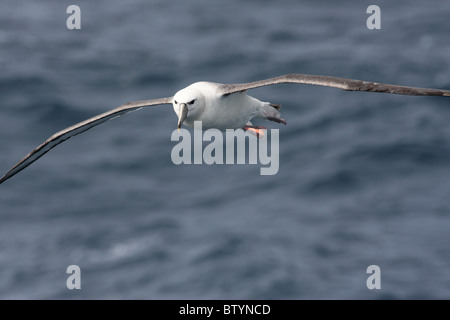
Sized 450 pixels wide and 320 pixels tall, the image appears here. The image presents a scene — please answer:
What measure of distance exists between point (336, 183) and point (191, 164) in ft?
22.0

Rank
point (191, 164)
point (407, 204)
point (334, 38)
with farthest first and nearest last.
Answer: point (334, 38), point (191, 164), point (407, 204)

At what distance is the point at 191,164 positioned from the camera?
3931 cm

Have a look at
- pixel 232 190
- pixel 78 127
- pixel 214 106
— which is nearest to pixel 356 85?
pixel 214 106

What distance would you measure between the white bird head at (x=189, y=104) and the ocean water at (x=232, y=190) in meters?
17.2

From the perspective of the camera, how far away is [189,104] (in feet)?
53.9

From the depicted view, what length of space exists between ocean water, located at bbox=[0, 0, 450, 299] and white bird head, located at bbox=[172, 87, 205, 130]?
56.5ft

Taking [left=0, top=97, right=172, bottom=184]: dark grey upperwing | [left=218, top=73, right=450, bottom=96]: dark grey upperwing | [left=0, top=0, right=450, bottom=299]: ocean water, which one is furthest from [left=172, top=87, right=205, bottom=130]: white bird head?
[left=0, top=0, right=450, bottom=299]: ocean water

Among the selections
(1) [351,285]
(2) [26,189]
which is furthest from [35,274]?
(1) [351,285]

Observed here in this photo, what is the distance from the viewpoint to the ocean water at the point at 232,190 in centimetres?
3428

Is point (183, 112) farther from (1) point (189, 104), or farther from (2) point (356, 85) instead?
(2) point (356, 85)

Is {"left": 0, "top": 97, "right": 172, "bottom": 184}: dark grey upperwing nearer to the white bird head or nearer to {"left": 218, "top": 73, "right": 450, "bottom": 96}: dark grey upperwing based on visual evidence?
the white bird head

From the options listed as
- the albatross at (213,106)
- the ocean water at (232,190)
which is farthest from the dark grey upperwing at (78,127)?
the ocean water at (232,190)

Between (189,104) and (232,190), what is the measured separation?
21.1 m

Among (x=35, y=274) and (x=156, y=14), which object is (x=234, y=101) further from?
(x=156, y=14)
